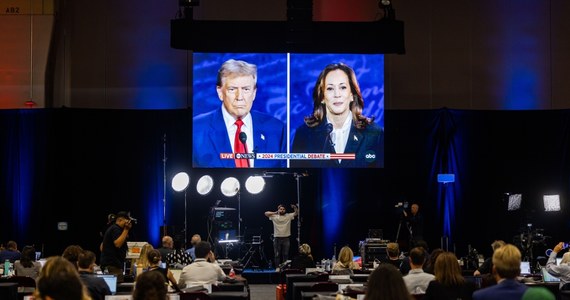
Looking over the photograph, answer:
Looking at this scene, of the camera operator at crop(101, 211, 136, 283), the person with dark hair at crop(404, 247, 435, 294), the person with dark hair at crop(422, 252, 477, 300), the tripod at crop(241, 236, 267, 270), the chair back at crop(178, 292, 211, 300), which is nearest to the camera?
the person with dark hair at crop(422, 252, 477, 300)

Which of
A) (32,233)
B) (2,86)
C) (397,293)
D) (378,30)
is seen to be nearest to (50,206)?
(32,233)

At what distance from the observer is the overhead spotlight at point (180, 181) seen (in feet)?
54.5

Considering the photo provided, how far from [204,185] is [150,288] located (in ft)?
41.4

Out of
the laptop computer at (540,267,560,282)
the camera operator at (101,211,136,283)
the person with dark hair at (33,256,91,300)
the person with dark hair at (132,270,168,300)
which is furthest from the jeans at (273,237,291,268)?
the person with dark hair at (33,256,91,300)

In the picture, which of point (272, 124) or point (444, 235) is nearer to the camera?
point (272, 124)

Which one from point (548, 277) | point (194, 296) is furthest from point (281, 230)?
point (194, 296)

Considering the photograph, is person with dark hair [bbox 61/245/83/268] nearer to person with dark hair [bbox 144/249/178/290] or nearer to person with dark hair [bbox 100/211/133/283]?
person with dark hair [bbox 144/249/178/290]

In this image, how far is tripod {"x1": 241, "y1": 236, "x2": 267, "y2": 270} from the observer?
17422mm

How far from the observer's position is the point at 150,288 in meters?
4.62

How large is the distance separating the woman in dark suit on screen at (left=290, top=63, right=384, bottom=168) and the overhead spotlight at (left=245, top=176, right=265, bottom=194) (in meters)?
1.42

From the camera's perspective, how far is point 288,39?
15211 mm

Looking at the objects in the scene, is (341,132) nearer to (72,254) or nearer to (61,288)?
(72,254)

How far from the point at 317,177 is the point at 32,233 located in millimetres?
5779

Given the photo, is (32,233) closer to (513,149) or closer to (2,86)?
(2,86)
